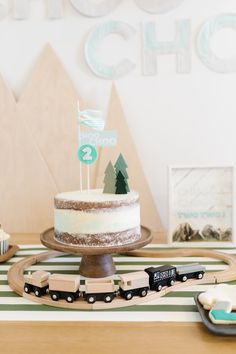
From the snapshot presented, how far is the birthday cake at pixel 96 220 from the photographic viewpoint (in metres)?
1.04

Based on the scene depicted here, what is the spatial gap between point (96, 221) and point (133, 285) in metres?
0.18

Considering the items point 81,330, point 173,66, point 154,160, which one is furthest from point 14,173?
point 81,330

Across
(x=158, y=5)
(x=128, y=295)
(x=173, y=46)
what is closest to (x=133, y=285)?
(x=128, y=295)

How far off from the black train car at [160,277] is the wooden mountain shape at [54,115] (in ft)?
2.03

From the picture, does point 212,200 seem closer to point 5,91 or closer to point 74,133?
point 74,133

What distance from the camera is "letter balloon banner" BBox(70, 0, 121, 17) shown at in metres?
1.50

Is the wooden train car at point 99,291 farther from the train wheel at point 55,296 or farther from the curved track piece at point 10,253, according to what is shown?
the curved track piece at point 10,253

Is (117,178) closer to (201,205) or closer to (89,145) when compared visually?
(89,145)

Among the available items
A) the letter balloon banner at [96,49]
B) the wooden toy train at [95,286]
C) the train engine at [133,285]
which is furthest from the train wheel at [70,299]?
the letter balloon banner at [96,49]

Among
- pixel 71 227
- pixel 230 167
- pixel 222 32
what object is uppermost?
pixel 222 32

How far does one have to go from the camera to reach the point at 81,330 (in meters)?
0.84

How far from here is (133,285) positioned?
0.95 m

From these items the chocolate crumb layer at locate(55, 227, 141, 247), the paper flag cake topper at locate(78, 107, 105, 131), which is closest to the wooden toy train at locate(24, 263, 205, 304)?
the chocolate crumb layer at locate(55, 227, 141, 247)

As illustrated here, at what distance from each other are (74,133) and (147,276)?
2.34 feet
